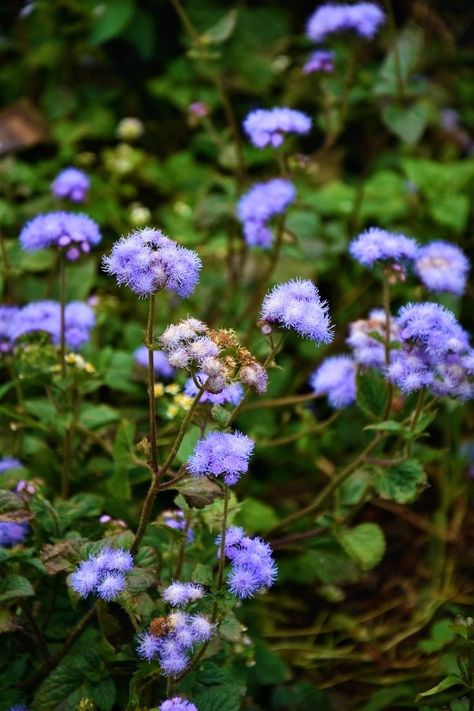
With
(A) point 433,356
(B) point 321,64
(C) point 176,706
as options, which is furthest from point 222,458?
(B) point 321,64

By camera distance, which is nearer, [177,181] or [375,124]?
[177,181]

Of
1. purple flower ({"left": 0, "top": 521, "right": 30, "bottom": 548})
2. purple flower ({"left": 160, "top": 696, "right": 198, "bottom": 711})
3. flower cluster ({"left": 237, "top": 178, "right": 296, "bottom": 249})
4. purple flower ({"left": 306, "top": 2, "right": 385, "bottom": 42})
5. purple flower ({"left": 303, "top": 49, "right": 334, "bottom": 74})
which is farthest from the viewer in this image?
purple flower ({"left": 303, "top": 49, "right": 334, "bottom": 74})

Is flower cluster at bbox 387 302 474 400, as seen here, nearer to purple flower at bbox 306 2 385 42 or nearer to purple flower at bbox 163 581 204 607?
purple flower at bbox 163 581 204 607

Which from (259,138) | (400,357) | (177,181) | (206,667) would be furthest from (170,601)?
(177,181)

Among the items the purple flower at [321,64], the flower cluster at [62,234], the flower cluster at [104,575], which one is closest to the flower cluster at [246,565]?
the flower cluster at [104,575]

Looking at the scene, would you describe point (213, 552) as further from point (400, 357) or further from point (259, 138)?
point (259, 138)

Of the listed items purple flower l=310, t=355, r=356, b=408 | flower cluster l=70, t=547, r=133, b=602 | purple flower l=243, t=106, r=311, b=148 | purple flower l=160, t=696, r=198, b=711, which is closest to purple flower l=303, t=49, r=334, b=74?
purple flower l=243, t=106, r=311, b=148
